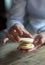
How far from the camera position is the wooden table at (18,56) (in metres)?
0.73

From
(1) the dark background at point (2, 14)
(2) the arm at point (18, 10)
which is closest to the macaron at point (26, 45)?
(2) the arm at point (18, 10)

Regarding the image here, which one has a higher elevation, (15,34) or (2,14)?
(2,14)

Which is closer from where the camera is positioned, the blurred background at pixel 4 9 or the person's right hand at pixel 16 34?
the person's right hand at pixel 16 34

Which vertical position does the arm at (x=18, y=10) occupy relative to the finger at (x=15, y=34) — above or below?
above

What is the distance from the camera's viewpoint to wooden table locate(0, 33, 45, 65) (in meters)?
0.73

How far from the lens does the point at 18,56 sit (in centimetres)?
78

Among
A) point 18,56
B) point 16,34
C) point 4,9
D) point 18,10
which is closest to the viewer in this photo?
point 18,56

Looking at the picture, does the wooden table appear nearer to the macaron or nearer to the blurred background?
the macaron

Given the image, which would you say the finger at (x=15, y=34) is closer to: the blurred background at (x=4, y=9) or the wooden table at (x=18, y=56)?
the wooden table at (x=18, y=56)

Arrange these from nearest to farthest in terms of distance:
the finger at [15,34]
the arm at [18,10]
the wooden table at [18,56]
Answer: the wooden table at [18,56] < the finger at [15,34] < the arm at [18,10]

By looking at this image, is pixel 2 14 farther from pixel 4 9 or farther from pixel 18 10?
pixel 18 10

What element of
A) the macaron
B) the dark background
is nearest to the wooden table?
the macaron

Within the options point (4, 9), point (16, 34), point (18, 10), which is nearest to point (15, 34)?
point (16, 34)

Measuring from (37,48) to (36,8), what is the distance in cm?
40
